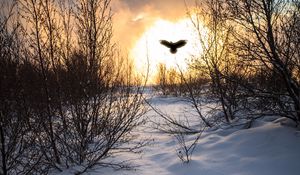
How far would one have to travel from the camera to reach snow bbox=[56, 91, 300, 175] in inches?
196

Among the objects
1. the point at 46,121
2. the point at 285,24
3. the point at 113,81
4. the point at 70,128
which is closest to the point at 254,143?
the point at 285,24

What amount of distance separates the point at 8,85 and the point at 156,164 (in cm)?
284

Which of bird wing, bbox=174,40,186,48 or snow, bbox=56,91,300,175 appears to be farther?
bird wing, bbox=174,40,186,48

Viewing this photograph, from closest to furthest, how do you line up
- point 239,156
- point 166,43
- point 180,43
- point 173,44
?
1. point 239,156
2. point 180,43
3. point 173,44
4. point 166,43

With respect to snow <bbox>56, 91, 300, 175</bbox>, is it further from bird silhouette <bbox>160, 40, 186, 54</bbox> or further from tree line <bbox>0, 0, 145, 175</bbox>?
bird silhouette <bbox>160, 40, 186, 54</bbox>

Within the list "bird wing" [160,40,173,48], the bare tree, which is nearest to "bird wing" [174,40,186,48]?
"bird wing" [160,40,173,48]

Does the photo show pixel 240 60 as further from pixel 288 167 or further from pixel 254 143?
pixel 288 167

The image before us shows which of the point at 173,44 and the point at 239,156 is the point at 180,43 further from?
the point at 239,156

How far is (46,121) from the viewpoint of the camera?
5.72 meters

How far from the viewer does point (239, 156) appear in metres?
5.53

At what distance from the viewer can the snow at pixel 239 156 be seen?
16.3 feet

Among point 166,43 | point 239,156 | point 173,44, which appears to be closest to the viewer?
point 239,156

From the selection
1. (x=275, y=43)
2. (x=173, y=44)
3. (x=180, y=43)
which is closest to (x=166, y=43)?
(x=173, y=44)

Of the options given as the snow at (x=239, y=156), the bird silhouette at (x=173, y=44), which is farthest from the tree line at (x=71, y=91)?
the bird silhouette at (x=173, y=44)
